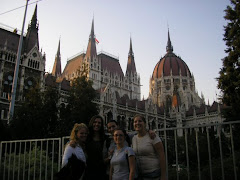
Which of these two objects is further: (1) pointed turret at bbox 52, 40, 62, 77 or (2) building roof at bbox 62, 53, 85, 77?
(1) pointed turret at bbox 52, 40, 62, 77

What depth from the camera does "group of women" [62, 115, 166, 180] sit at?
3.55 m

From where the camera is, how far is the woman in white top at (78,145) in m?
3.76

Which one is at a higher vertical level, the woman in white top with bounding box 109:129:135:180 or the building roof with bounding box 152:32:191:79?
the building roof with bounding box 152:32:191:79

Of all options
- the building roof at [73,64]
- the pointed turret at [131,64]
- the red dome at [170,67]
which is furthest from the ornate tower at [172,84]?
the building roof at [73,64]

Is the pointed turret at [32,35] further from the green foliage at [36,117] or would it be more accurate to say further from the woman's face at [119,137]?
the woman's face at [119,137]

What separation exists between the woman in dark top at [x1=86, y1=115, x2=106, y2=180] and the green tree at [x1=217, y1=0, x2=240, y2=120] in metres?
13.1

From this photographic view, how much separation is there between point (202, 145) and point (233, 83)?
11321 mm

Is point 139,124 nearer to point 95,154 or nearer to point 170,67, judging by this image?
point 95,154

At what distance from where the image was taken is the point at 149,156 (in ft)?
12.0

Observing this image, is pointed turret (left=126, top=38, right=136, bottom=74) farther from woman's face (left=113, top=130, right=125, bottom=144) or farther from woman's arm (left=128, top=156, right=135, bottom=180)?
woman's arm (left=128, top=156, right=135, bottom=180)

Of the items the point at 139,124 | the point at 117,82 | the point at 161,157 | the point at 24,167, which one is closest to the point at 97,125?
the point at 139,124

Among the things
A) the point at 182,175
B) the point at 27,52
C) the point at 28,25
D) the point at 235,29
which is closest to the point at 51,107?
the point at 182,175

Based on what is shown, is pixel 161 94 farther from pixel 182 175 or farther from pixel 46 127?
pixel 182 175

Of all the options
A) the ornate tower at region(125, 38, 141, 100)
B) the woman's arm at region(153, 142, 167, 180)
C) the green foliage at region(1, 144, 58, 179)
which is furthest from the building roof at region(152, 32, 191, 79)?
the woman's arm at region(153, 142, 167, 180)
